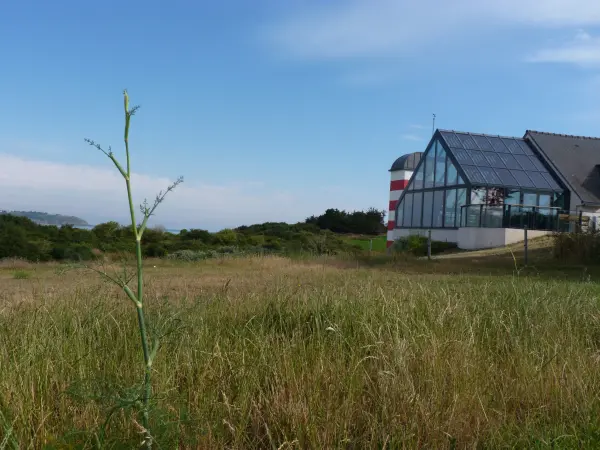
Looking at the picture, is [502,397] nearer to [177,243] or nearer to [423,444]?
[423,444]

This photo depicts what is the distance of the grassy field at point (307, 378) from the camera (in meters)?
2.81

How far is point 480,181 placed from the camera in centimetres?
2603

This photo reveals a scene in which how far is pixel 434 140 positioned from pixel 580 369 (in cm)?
2613

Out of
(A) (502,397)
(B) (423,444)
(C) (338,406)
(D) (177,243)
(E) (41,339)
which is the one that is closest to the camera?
(B) (423,444)

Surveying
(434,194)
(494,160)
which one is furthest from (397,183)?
(494,160)

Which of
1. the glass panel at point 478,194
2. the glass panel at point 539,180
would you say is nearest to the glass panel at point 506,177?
the glass panel at point 478,194

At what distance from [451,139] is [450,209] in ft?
11.0

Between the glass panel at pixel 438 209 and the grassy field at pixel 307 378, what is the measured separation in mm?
24204

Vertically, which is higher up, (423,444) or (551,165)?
(551,165)

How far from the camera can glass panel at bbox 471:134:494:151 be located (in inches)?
1113

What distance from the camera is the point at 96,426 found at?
2.63 meters

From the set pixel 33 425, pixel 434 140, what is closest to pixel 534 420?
pixel 33 425

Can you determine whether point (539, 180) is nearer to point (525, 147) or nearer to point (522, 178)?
point (522, 178)

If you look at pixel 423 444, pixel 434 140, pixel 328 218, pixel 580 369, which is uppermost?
pixel 434 140
